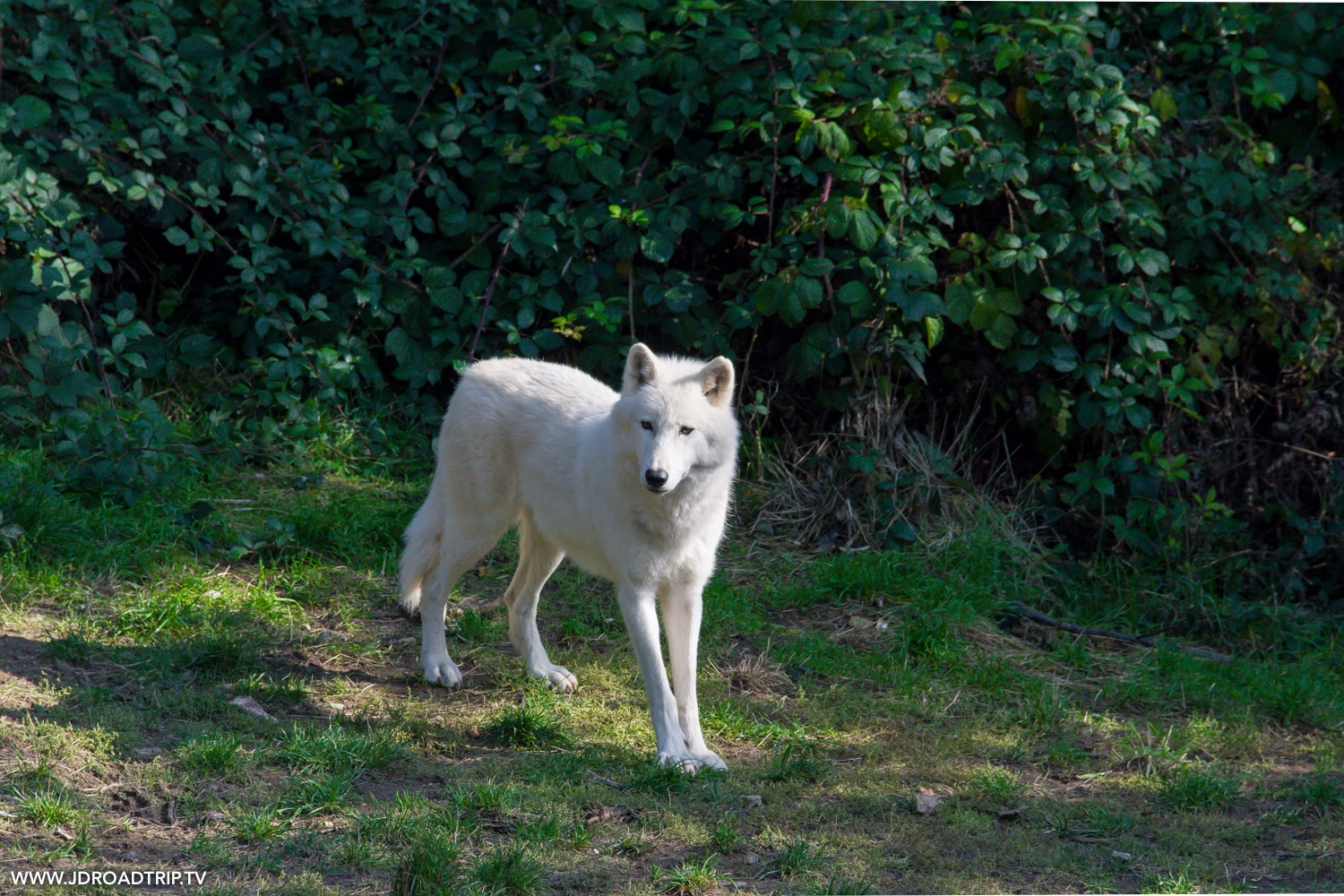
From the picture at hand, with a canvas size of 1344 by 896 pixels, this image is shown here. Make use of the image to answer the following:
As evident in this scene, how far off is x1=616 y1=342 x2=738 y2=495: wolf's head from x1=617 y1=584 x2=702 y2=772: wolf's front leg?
0.45 meters

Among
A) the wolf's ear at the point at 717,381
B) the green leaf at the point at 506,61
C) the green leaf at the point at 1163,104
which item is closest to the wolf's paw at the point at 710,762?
the wolf's ear at the point at 717,381

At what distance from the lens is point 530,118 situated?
6.33m

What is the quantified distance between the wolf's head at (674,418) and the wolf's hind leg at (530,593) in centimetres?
98

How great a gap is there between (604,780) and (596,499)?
104cm

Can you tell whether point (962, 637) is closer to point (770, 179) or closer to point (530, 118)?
point (770, 179)

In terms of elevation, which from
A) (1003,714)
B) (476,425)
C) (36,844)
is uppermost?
(476,425)

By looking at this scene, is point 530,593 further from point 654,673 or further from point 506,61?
point 506,61

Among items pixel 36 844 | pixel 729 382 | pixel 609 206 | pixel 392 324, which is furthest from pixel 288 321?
pixel 36 844

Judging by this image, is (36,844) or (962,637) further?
(962,637)

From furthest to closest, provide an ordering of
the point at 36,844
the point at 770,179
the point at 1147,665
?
the point at 770,179 < the point at 1147,665 < the point at 36,844

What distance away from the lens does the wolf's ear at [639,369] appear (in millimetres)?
4059

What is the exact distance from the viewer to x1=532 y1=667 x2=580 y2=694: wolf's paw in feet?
15.2

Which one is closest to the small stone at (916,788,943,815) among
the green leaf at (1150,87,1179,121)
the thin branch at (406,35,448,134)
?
the green leaf at (1150,87,1179,121)

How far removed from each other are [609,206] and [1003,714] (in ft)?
11.2
